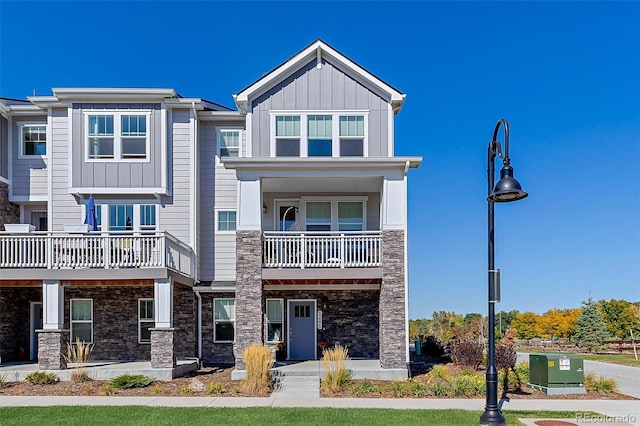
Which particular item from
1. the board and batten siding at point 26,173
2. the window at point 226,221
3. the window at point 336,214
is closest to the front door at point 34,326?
the board and batten siding at point 26,173

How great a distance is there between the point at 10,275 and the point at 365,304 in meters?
11.2

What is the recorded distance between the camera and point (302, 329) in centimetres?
2009

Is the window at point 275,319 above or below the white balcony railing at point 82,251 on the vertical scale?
below

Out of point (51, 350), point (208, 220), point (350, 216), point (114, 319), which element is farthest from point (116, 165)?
point (350, 216)

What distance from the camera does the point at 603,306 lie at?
38.1m

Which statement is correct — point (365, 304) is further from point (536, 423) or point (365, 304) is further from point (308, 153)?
point (536, 423)

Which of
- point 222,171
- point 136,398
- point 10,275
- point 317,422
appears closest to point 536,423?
point 317,422

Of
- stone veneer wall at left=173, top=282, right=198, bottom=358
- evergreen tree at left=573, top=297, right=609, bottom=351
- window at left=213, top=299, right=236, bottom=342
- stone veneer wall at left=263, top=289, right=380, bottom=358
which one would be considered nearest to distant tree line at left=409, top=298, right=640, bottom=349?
evergreen tree at left=573, top=297, right=609, bottom=351

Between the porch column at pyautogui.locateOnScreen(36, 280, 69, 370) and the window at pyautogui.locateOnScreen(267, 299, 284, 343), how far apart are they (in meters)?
6.53

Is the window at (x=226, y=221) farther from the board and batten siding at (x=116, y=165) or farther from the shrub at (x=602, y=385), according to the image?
the shrub at (x=602, y=385)

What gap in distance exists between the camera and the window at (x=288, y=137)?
18.4 metres

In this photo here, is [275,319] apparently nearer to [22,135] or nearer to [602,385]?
[602,385]

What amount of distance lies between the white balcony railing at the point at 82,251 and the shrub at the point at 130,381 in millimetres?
3213

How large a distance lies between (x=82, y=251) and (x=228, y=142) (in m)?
6.20
